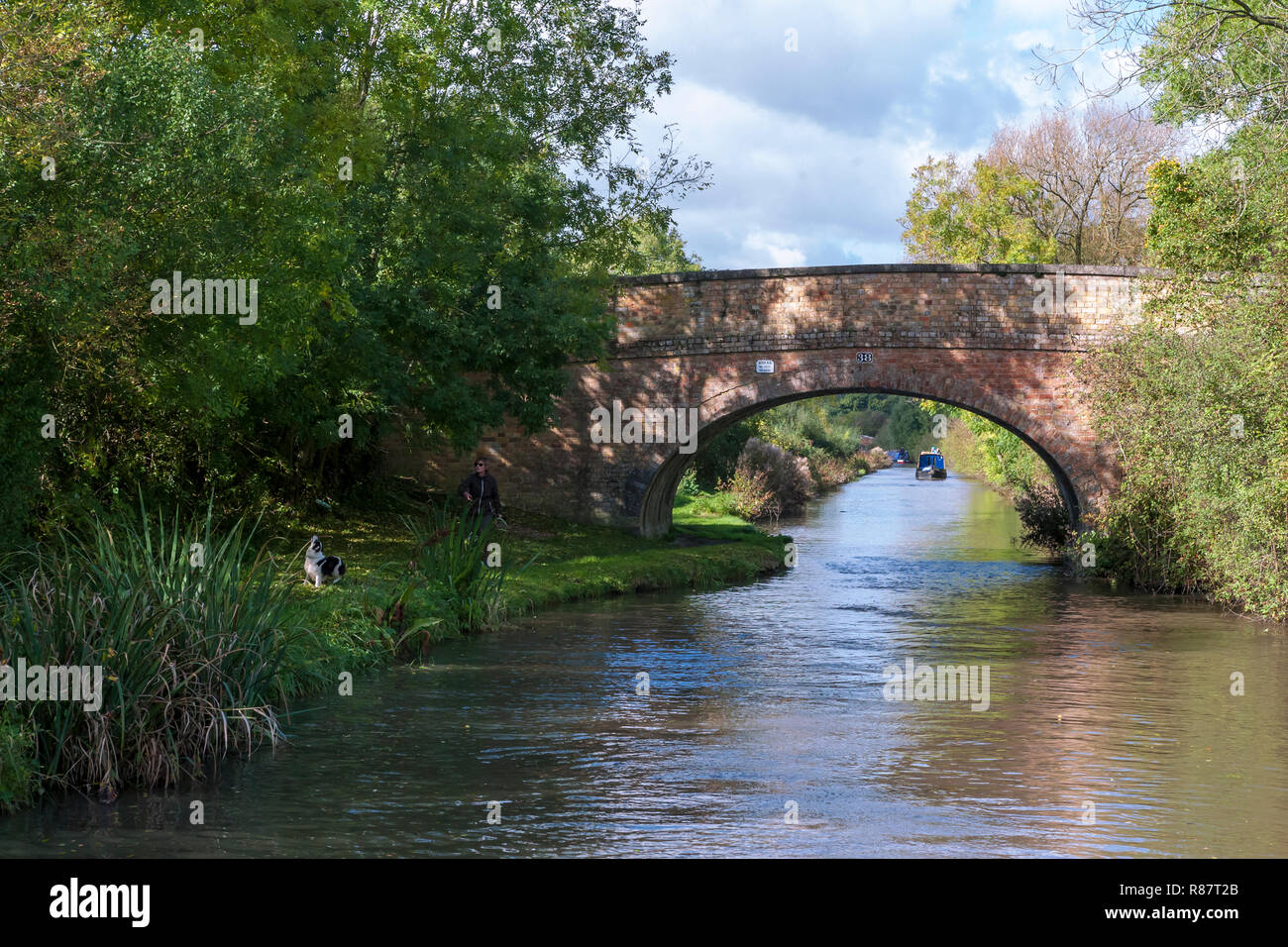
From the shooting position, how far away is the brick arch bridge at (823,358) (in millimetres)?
22547

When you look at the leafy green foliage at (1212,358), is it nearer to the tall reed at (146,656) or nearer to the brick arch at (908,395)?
the brick arch at (908,395)

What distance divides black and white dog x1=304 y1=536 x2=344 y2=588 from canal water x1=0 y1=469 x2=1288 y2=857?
1834 mm

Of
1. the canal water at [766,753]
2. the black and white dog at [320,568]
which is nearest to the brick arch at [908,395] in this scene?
the canal water at [766,753]

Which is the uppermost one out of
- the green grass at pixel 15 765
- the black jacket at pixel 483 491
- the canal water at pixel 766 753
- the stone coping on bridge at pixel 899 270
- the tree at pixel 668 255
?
the tree at pixel 668 255

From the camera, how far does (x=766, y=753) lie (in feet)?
32.4

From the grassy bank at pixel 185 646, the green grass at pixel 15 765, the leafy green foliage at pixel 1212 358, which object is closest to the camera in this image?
the green grass at pixel 15 765

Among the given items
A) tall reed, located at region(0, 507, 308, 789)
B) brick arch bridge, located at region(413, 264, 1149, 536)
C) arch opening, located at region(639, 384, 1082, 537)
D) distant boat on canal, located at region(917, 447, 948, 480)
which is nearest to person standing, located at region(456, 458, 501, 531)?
brick arch bridge, located at region(413, 264, 1149, 536)

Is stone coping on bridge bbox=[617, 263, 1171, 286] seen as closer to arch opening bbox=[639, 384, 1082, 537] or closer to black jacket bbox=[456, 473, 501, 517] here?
arch opening bbox=[639, 384, 1082, 537]

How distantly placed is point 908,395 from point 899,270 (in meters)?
2.19

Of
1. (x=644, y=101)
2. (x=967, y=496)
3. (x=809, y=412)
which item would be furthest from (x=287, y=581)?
(x=809, y=412)

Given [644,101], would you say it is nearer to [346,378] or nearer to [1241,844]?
[346,378]

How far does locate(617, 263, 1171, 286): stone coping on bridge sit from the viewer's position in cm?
2231

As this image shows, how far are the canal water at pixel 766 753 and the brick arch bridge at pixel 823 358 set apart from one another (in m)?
6.24

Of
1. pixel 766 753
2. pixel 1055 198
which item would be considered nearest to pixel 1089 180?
pixel 1055 198
